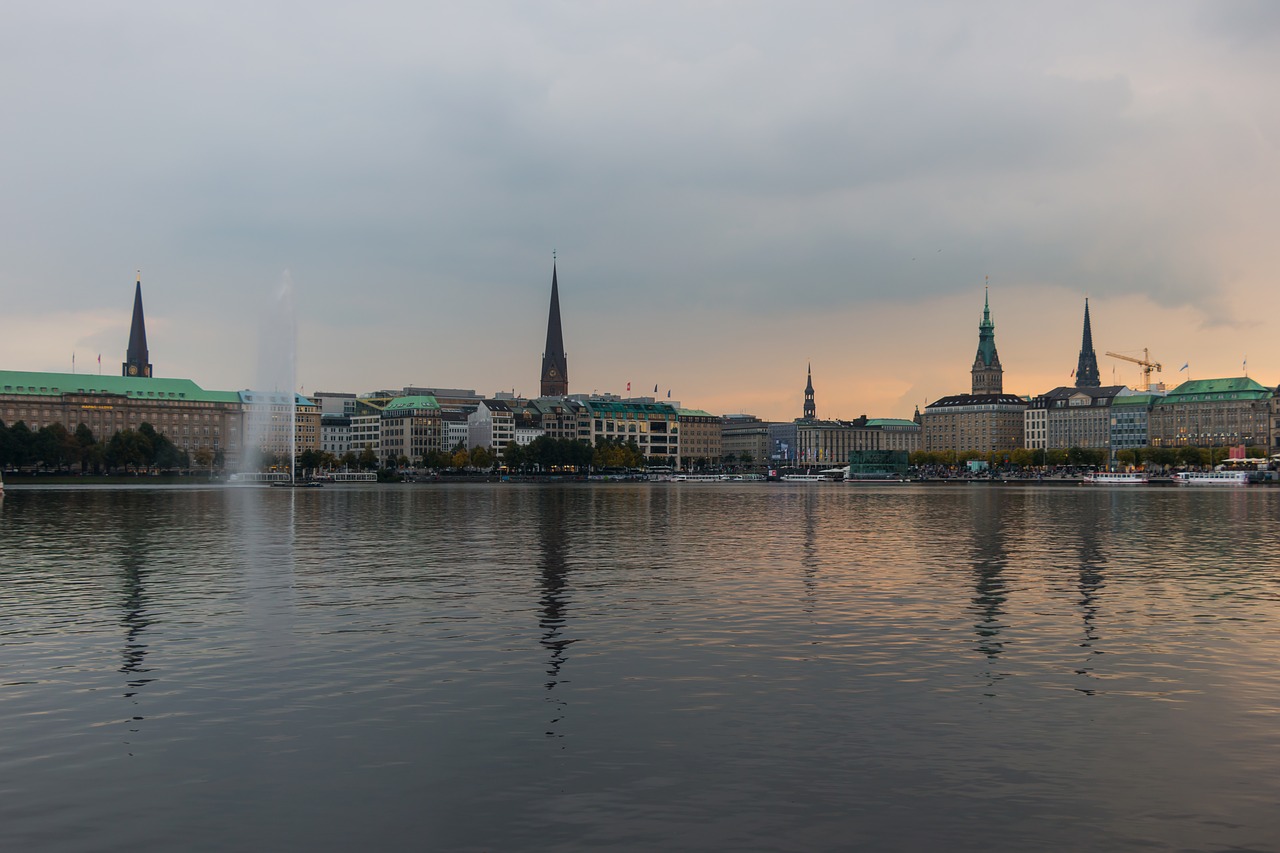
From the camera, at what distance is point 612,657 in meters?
24.0

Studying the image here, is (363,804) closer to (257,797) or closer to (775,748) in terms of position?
(257,797)

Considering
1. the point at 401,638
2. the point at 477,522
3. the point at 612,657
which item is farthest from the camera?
the point at 477,522

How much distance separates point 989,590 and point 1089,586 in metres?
3.69

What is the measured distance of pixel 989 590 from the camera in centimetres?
3606

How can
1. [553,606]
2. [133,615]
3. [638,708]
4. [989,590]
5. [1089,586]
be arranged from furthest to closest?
[1089,586], [989,590], [553,606], [133,615], [638,708]

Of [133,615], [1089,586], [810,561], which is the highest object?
[133,615]

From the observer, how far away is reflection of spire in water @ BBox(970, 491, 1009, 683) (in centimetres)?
2558

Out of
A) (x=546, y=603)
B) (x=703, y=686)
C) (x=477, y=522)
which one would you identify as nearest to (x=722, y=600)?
(x=546, y=603)

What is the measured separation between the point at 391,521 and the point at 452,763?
64128 millimetres

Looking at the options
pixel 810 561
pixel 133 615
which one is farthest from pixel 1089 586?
pixel 133 615

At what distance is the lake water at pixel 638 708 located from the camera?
13578 millimetres

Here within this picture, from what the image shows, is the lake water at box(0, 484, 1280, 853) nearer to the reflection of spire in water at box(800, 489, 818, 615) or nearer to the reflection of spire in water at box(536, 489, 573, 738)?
the reflection of spire in water at box(536, 489, 573, 738)

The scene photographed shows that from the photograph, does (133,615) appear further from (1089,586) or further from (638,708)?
(1089,586)

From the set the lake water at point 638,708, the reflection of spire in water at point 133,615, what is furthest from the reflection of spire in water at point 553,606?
the reflection of spire in water at point 133,615
